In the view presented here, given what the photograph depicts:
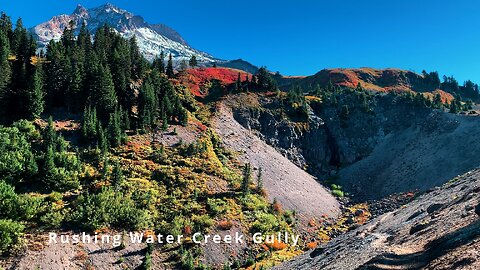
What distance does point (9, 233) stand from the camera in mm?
35656

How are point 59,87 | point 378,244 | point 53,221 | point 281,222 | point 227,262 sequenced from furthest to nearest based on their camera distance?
point 59,87 < point 281,222 < point 227,262 < point 53,221 < point 378,244

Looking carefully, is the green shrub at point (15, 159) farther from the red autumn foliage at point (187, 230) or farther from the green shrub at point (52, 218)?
the red autumn foliage at point (187, 230)

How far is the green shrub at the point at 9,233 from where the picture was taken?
3497 centimetres

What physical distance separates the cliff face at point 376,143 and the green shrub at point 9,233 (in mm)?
58215

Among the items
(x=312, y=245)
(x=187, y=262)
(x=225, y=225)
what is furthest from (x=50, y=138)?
(x=312, y=245)

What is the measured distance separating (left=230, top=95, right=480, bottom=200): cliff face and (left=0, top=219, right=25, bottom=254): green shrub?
191 feet

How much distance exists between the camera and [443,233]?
20562 millimetres

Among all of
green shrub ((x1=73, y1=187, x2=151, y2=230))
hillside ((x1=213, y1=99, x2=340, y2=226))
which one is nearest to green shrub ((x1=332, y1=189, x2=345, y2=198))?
hillside ((x1=213, y1=99, x2=340, y2=226))

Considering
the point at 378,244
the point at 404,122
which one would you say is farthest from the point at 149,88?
the point at 404,122

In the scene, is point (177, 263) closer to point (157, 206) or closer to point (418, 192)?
point (157, 206)

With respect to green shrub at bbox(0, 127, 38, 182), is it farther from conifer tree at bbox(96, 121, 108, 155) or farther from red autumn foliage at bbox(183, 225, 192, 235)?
red autumn foliage at bbox(183, 225, 192, 235)

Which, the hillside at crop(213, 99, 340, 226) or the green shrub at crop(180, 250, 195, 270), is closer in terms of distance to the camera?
the green shrub at crop(180, 250, 195, 270)

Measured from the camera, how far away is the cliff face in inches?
2980

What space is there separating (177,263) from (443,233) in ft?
97.4
